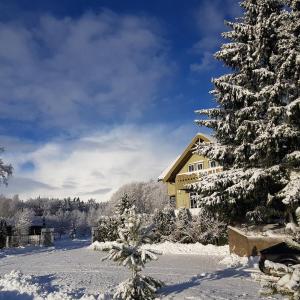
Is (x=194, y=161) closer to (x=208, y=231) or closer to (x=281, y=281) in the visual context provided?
(x=208, y=231)

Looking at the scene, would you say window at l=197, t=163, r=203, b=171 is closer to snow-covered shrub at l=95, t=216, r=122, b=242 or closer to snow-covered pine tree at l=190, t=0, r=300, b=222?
snow-covered shrub at l=95, t=216, r=122, b=242

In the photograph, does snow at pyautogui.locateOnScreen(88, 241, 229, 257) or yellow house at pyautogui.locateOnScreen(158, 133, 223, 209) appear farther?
yellow house at pyautogui.locateOnScreen(158, 133, 223, 209)

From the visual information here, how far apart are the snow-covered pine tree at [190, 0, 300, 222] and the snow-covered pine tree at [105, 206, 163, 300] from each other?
30.2 ft

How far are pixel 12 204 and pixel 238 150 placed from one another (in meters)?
170

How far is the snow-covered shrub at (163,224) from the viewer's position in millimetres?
31906

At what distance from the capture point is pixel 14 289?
1313 cm

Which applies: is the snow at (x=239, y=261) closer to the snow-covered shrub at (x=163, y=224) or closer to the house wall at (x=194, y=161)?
the snow-covered shrub at (x=163, y=224)

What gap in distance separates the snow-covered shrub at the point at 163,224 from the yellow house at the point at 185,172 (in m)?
7.07

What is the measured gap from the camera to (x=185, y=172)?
42156mm

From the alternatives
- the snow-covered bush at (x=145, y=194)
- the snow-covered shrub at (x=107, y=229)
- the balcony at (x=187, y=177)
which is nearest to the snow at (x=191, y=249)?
the snow-covered shrub at (x=107, y=229)

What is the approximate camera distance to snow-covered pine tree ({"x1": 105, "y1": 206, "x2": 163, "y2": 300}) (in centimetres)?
1083

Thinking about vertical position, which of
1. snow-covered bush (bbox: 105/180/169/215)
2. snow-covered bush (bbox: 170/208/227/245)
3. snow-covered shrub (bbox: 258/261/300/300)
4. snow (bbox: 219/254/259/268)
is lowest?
snow (bbox: 219/254/259/268)

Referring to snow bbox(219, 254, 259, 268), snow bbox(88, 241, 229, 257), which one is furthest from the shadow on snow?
snow bbox(88, 241, 229, 257)

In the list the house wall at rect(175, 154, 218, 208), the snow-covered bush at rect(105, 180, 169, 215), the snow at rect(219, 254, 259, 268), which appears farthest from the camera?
the snow-covered bush at rect(105, 180, 169, 215)
